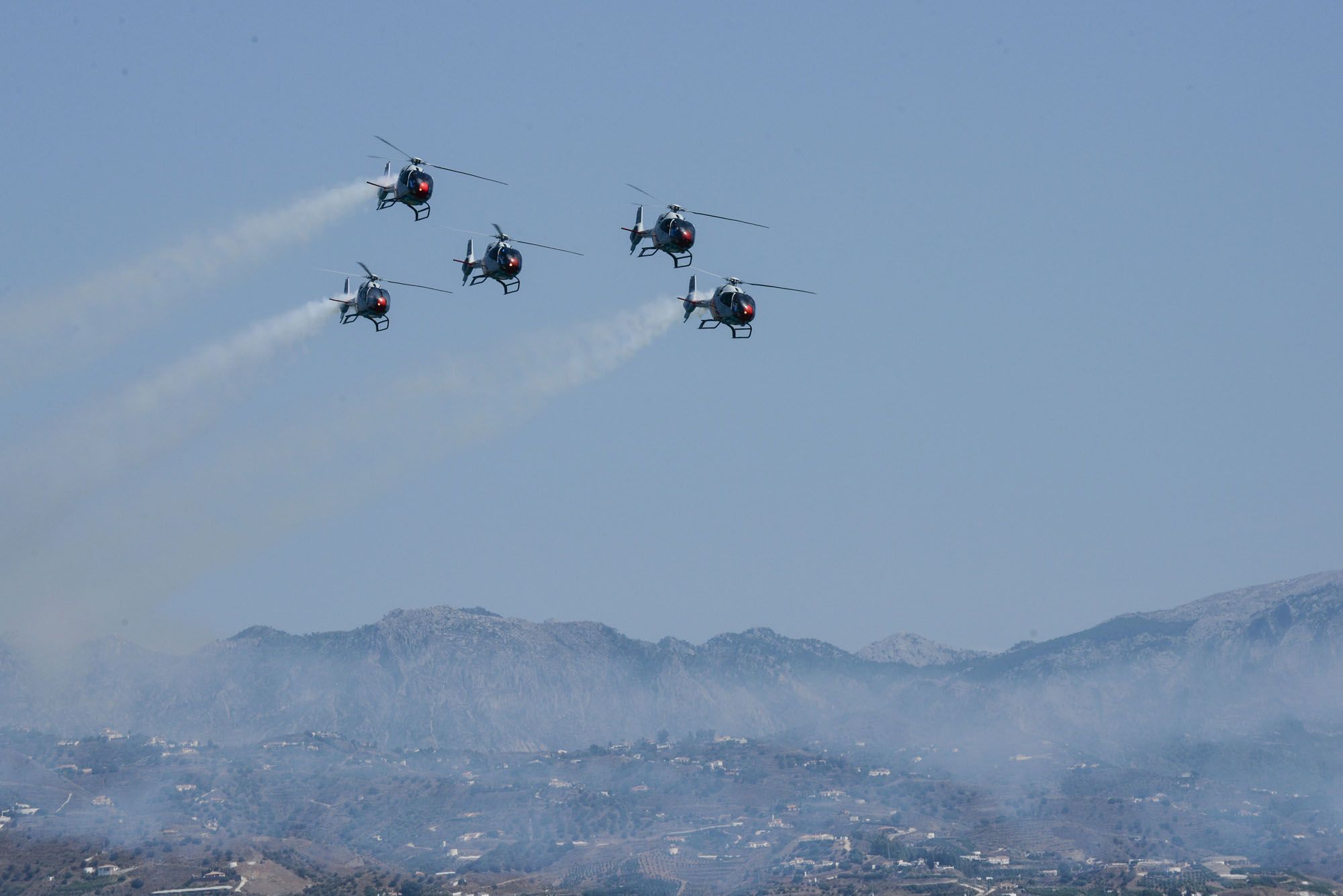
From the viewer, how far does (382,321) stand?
3856 inches

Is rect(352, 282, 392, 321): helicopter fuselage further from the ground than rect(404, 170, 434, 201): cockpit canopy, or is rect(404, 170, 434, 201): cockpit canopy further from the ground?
rect(404, 170, 434, 201): cockpit canopy

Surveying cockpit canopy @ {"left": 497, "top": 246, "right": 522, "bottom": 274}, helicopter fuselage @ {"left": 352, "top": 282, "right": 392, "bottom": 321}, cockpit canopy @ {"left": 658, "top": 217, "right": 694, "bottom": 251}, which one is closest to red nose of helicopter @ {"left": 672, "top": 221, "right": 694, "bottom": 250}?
cockpit canopy @ {"left": 658, "top": 217, "right": 694, "bottom": 251}

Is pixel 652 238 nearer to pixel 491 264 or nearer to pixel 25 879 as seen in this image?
pixel 491 264

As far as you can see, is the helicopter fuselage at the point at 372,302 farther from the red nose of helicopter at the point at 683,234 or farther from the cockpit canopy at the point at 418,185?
the red nose of helicopter at the point at 683,234

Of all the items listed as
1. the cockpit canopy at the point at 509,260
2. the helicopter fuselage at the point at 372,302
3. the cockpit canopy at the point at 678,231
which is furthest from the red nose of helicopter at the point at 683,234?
the helicopter fuselage at the point at 372,302

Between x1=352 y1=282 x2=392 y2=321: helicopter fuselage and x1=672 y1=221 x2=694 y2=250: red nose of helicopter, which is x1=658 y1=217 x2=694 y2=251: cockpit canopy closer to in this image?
x1=672 y1=221 x2=694 y2=250: red nose of helicopter

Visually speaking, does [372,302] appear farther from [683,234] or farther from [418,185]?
[683,234]

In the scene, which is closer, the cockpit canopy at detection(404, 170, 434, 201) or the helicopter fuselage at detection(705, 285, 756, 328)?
the helicopter fuselage at detection(705, 285, 756, 328)

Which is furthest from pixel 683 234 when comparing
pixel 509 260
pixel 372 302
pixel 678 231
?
pixel 372 302

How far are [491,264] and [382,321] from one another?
974 centimetres

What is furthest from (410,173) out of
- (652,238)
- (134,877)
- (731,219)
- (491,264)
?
(134,877)

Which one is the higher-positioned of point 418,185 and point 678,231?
point 418,185

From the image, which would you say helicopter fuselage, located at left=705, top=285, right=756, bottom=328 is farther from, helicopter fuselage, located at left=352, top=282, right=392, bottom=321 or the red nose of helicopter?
helicopter fuselage, located at left=352, top=282, right=392, bottom=321

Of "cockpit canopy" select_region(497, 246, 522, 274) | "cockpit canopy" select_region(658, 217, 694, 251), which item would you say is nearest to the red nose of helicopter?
"cockpit canopy" select_region(658, 217, 694, 251)
